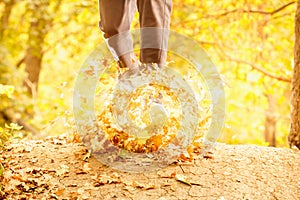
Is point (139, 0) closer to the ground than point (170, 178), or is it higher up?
higher up

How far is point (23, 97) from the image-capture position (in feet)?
26.7

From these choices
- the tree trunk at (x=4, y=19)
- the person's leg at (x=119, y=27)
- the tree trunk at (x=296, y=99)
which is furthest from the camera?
the tree trunk at (x=4, y=19)

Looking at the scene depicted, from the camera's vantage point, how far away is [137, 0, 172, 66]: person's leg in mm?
2738

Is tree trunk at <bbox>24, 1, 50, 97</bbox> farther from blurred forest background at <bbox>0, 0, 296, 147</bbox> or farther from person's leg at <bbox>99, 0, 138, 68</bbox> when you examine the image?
person's leg at <bbox>99, 0, 138, 68</bbox>

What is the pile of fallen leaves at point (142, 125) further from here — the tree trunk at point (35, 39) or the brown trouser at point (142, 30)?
the tree trunk at point (35, 39)

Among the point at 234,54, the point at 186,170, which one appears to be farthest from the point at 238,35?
the point at 186,170

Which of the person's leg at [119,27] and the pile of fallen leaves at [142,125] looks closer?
the pile of fallen leaves at [142,125]

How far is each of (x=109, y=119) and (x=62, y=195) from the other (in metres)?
0.60

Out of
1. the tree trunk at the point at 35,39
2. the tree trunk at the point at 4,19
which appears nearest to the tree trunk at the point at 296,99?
the tree trunk at the point at 35,39

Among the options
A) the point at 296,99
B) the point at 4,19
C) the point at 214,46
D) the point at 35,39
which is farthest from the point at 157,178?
the point at 4,19

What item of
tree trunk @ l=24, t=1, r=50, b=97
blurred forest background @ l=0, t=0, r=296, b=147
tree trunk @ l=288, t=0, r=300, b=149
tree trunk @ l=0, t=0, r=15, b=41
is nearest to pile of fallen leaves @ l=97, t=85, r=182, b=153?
tree trunk @ l=288, t=0, r=300, b=149

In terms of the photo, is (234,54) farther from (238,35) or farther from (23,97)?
(23,97)

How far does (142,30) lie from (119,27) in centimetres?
17

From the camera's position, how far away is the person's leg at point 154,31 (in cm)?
274
